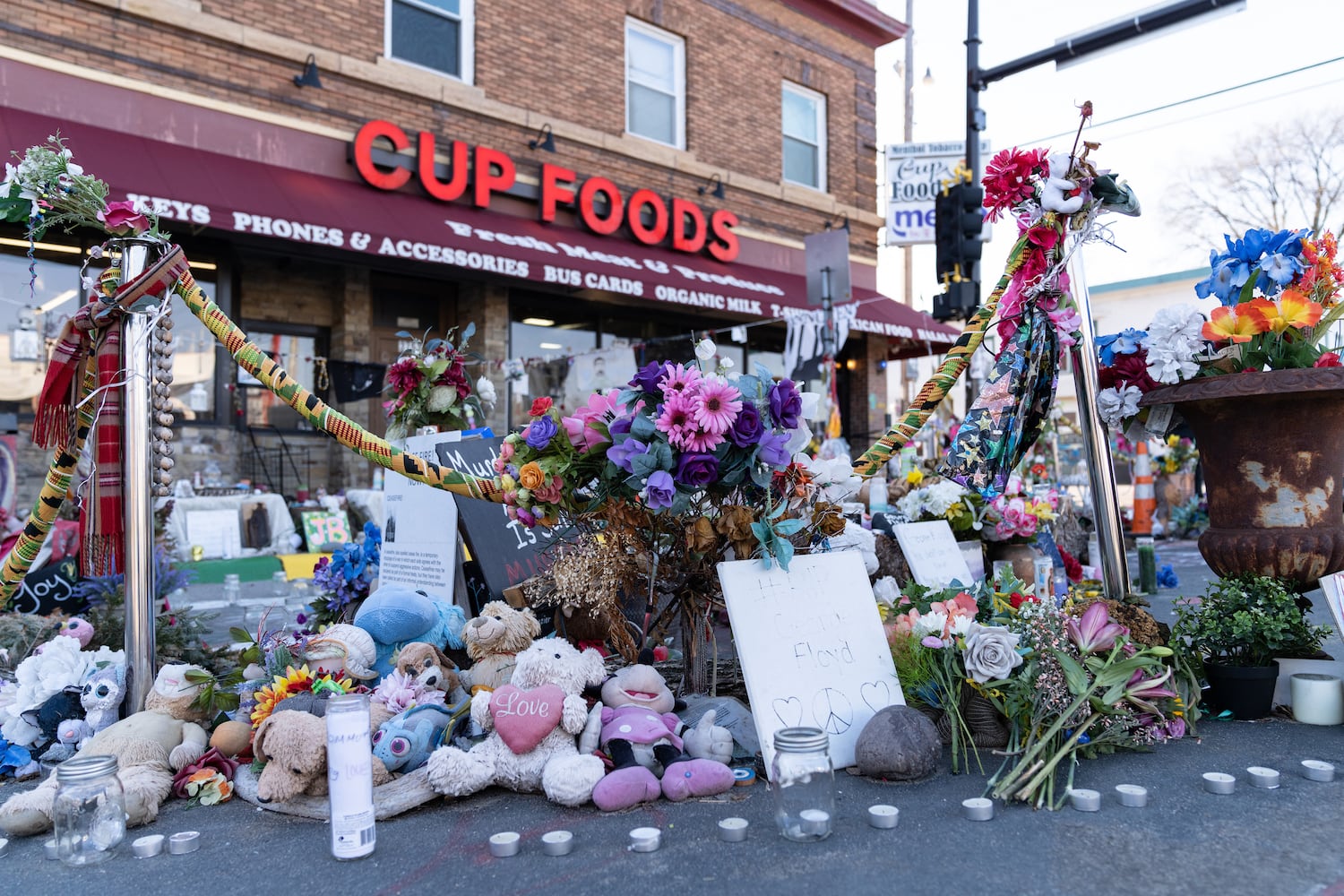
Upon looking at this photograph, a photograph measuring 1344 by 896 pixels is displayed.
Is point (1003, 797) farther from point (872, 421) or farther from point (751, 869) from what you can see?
point (872, 421)

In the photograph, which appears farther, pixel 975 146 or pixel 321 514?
pixel 975 146

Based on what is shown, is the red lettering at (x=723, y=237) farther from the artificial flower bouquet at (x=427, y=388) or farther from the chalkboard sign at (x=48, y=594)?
the chalkboard sign at (x=48, y=594)

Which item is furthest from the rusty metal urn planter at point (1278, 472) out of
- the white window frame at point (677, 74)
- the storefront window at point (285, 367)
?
the white window frame at point (677, 74)

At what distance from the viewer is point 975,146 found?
415 inches

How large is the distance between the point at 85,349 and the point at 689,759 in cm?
289

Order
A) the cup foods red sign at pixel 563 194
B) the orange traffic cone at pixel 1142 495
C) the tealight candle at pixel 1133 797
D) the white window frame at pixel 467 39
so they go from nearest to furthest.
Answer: the tealight candle at pixel 1133 797, the cup foods red sign at pixel 563 194, the orange traffic cone at pixel 1142 495, the white window frame at pixel 467 39

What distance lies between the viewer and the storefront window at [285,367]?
1038cm

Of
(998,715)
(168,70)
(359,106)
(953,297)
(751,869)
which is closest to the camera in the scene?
(751,869)

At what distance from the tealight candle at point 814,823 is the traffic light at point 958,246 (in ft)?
26.7

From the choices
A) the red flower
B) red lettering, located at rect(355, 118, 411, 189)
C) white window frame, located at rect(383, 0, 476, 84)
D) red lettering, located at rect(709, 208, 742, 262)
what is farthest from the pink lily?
red lettering, located at rect(709, 208, 742, 262)

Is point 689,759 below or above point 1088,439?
below

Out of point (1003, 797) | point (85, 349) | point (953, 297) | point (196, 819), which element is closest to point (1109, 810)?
point (1003, 797)

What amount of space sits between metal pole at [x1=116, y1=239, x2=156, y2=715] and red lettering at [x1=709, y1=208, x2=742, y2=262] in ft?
33.5

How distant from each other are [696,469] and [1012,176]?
2028mm
